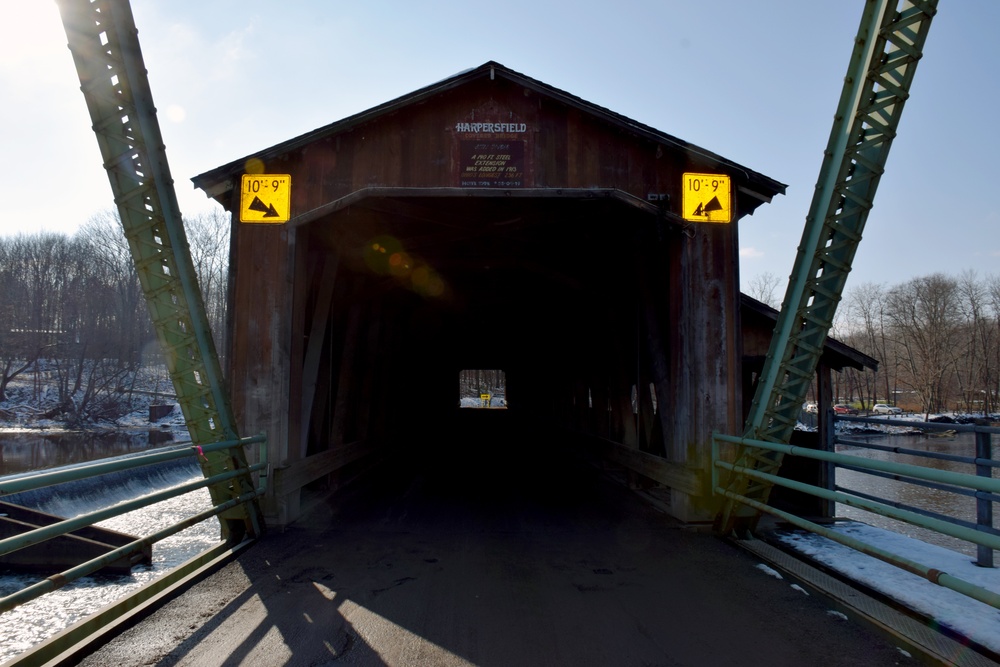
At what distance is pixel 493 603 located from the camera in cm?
460

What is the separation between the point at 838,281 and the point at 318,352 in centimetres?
584

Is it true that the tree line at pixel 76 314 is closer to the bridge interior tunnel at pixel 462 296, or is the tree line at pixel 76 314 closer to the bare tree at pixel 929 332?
the bridge interior tunnel at pixel 462 296

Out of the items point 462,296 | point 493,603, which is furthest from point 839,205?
point 462,296

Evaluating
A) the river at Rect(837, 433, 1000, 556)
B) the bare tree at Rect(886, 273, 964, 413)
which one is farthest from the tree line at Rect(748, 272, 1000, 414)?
the river at Rect(837, 433, 1000, 556)

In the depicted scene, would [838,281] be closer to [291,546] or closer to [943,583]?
[943,583]

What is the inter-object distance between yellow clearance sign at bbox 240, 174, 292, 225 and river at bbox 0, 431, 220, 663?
3.82m

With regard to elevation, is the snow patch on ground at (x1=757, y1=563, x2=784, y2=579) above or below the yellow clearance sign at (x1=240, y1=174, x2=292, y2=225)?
below

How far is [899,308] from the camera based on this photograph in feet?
182

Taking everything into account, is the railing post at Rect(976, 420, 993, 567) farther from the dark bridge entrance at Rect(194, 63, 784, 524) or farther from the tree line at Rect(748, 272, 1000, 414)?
the tree line at Rect(748, 272, 1000, 414)

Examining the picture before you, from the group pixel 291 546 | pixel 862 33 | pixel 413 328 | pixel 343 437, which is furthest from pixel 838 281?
pixel 413 328

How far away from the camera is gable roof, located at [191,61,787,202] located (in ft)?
24.1

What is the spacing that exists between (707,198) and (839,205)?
2.21m

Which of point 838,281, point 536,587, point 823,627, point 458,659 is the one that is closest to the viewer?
point 458,659

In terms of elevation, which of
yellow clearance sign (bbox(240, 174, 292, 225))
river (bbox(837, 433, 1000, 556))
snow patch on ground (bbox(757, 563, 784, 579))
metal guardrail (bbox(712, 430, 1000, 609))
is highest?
yellow clearance sign (bbox(240, 174, 292, 225))
